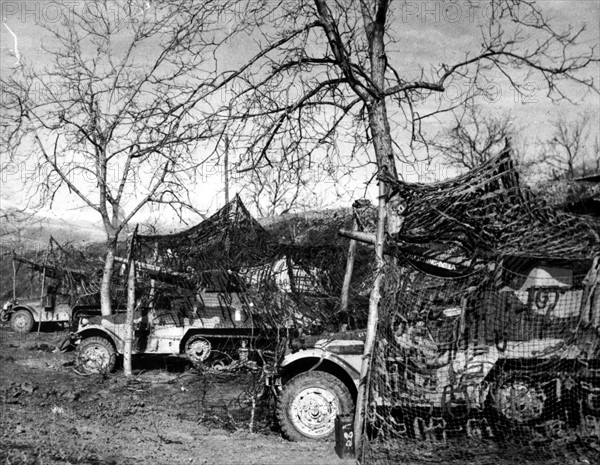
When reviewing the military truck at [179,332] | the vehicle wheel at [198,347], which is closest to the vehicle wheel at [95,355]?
the military truck at [179,332]

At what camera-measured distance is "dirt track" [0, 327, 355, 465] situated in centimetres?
673

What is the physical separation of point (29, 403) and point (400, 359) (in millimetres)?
5740

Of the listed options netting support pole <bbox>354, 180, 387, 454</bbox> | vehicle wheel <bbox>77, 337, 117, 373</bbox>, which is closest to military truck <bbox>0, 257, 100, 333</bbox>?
vehicle wheel <bbox>77, 337, 117, 373</bbox>

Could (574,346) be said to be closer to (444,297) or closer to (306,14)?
(444,297)

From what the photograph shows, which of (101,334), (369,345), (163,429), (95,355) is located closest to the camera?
(369,345)

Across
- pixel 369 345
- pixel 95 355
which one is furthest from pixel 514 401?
pixel 95 355

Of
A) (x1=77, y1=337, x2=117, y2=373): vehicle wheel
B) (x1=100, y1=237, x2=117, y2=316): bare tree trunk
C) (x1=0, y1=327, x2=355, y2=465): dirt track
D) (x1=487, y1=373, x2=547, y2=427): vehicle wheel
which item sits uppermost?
(x1=100, y1=237, x2=117, y2=316): bare tree trunk

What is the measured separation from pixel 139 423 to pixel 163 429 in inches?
19.0

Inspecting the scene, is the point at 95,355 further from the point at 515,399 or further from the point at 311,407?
the point at 515,399

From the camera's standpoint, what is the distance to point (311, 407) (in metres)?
7.56

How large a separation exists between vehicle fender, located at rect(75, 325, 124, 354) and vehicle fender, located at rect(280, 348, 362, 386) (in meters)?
6.95

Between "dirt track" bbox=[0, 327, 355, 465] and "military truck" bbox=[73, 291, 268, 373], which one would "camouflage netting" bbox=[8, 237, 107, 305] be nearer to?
"military truck" bbox=[73, 291, 268, 373]

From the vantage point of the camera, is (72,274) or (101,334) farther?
(72,274)

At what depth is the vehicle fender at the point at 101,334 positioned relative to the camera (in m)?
13.7
